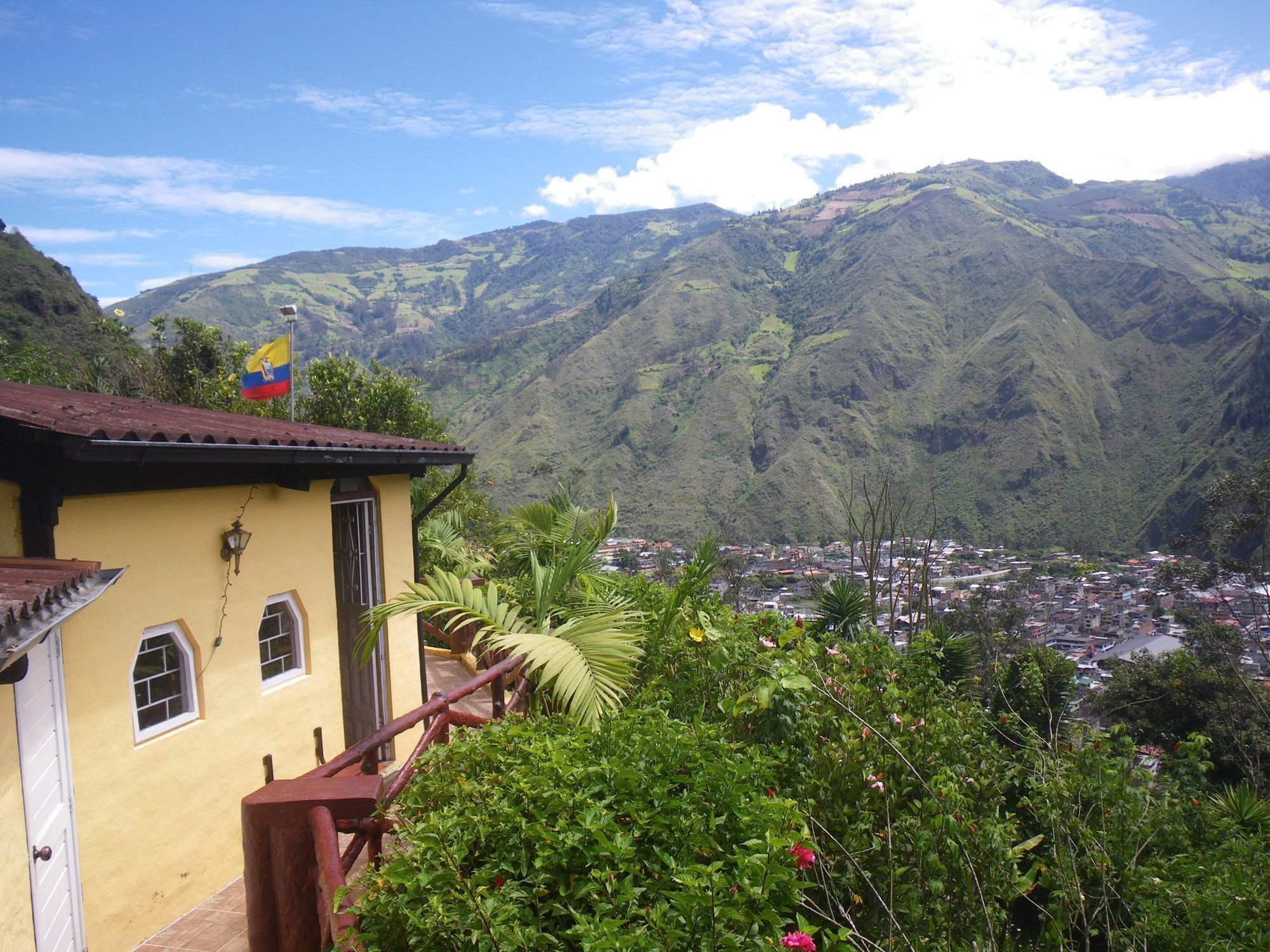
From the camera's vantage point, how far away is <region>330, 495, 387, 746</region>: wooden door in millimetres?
6430

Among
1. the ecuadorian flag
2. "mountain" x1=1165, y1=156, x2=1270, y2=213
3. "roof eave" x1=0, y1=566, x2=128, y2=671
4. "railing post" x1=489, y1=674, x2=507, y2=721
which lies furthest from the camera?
"mountain" x1=1165, y1=156, x2=1270, y2=213

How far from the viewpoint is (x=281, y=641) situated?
5.30 metres

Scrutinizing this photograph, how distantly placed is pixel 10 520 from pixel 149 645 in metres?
1.09

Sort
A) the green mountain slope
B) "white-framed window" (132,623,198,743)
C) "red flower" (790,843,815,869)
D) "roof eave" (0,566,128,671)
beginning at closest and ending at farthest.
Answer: "red flower" (790,843,815,869), "roof eave" (0,566,128,671), "white-framed window" (132,623,198,743), the green mountain slope

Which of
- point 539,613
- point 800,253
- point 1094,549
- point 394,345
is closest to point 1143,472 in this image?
point 1094,549

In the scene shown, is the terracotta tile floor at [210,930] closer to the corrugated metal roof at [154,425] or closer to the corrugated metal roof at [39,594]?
the corrugated metal roof at [39,594]

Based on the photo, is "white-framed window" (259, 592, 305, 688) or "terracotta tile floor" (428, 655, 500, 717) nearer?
"white-framed window" (259, 592, 305, 688)

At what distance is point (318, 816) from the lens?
214 cm

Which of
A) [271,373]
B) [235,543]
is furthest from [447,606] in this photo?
[271,373]

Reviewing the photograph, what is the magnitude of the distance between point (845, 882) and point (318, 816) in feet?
5.67

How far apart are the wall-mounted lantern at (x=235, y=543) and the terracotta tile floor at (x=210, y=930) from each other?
191cm

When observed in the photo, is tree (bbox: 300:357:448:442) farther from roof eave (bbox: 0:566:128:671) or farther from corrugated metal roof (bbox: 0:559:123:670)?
roof eave (bbox: 0:566:128:671)

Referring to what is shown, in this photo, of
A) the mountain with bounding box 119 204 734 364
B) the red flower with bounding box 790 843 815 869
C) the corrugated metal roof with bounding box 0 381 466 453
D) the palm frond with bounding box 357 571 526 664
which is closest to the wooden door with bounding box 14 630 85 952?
the corrugated metal roof with bounding box 0 381 466 453

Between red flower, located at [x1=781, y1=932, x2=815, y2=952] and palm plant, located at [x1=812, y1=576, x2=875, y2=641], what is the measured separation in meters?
4.84
